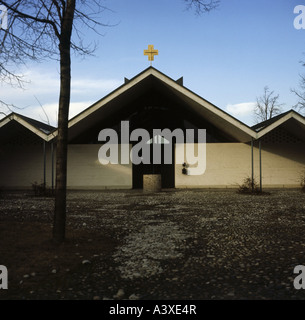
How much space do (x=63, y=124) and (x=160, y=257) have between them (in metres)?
2.84

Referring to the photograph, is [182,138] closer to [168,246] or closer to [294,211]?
[294,211]

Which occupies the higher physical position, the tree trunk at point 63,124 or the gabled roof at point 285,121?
the gabled roof at point 285,121

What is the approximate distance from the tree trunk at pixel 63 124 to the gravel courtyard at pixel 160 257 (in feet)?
1.58

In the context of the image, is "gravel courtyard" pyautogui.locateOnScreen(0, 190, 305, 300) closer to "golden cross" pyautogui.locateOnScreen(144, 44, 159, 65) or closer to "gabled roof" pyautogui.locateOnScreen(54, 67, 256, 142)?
"gabled roof" pyautogui.locateOnScreen(54, 67, 256, 142)

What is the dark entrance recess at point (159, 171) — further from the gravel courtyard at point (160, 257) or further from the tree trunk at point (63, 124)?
the tree trunk at point (63, 124)

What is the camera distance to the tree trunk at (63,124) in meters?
5.31
